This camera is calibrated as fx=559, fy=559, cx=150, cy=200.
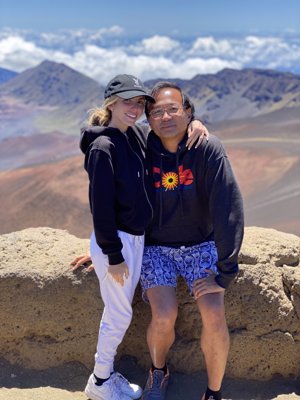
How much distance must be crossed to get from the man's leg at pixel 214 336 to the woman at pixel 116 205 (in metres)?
0.53

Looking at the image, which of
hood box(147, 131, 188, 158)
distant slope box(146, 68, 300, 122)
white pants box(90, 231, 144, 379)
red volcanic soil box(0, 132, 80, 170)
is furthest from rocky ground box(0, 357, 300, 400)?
distant slope box(146, 68, 300, 122)

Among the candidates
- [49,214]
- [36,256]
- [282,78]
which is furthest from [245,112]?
[36,256]

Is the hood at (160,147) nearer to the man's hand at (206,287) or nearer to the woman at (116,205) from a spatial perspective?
the woman at (116,205)

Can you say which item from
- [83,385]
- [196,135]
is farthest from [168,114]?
[83,385]

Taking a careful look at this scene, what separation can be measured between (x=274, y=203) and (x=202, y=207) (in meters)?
29.6

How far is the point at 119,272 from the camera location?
365 centimetres

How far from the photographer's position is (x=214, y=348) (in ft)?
11.9

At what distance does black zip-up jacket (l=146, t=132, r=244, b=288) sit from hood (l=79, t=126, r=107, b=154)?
1.42 ft

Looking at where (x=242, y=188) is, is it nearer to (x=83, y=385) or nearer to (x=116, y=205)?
(x=83, y=385)

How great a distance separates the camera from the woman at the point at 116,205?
3.55 metres

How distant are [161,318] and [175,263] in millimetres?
418

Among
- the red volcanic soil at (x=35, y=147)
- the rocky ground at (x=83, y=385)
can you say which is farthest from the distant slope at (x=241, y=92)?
the rocky ground at (x=83, y=385)

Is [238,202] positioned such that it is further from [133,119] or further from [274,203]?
[274,203]

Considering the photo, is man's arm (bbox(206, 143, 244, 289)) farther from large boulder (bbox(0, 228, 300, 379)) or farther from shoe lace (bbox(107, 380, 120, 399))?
shoe lace (bbox(107, 380, 120, 399))
